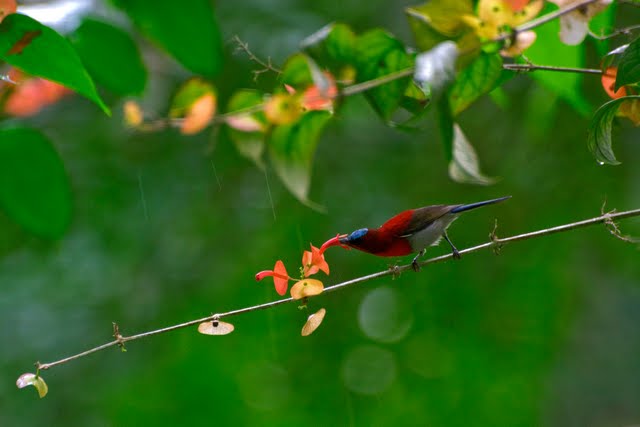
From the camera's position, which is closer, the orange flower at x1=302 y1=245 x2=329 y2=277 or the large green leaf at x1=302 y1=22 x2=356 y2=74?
the large green leaf at x1=302 y1=22 x2=356 y2=74

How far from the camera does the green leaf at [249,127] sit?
606 millimetres

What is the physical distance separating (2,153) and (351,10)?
1.87m

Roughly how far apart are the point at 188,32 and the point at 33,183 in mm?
281

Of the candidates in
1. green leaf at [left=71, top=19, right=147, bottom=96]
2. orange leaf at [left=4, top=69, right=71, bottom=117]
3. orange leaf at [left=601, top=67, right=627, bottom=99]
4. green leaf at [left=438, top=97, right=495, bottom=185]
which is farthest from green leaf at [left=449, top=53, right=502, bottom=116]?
orange leaf at [left=4, top=69, right=71, bottom=117]

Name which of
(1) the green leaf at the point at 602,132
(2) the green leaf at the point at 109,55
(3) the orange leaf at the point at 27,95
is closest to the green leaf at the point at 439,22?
(1) the green leaf at the point at 602,132

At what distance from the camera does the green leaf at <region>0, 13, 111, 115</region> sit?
1.79 feet

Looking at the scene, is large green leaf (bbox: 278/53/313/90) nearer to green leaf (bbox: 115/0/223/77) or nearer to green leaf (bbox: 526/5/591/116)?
green leaf (bbox: 115/0/223/77)

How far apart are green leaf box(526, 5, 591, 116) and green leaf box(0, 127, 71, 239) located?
0.52 metres

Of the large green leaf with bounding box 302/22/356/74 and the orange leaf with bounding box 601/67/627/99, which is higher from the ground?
the large green leaf with bounding box 302/22/356/74

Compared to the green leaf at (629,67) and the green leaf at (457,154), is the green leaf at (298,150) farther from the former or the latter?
the green leaf at (629,67)

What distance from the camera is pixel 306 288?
0.64 meters

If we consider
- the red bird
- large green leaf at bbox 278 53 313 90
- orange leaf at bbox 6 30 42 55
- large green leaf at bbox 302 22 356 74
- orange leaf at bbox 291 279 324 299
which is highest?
orange leaf at bbox 6 30 42 55

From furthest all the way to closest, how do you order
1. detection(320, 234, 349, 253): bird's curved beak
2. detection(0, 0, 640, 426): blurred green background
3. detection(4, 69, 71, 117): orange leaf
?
detection(0, 0, 640, 426): blurred green background, detection(4, 69, 71, 117): orange leaf, detection(320, 234, 349, 253): bird's curved beak

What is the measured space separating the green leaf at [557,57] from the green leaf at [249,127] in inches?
12.3
